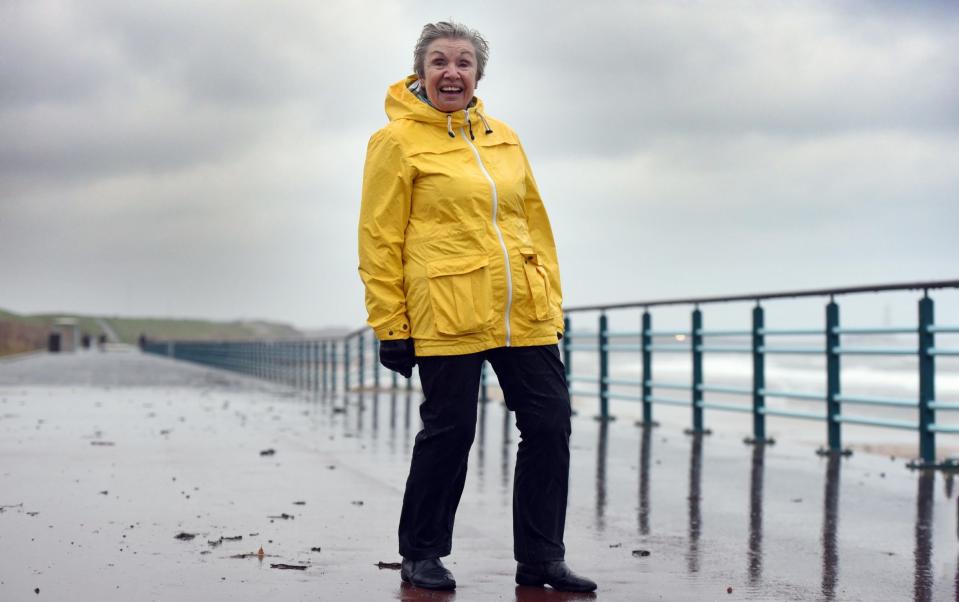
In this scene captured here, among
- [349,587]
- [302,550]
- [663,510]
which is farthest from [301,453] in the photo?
[349,587]

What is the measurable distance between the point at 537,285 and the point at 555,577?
93cm

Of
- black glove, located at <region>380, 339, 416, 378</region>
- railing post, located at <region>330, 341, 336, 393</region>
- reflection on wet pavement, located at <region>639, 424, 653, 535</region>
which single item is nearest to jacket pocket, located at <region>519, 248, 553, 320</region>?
black glove, located at <region>380, 339, 416, 378</region>

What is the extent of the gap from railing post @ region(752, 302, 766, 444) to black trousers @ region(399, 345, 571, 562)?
19.9 feet

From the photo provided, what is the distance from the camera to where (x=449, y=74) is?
404 cm

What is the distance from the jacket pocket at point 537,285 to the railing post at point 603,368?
824 centimetres

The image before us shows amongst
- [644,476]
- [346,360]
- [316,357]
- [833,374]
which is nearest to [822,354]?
[833,374]

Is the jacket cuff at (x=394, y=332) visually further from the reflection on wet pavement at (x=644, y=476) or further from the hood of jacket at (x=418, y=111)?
the reflection on wet pavement at (x=644, y=476)

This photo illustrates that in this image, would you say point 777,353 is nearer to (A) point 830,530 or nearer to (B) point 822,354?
(B) point 822,354

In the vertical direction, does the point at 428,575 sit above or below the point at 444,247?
below

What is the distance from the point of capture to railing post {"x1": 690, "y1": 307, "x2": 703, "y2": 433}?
425 inches

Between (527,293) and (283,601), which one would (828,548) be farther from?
(283,601)

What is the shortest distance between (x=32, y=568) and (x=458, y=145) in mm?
2035

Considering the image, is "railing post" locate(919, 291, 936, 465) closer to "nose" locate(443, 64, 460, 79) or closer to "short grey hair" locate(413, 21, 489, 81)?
"short grey hair" locate(413, 21, 489, 81)

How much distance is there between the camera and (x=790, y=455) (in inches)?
355
